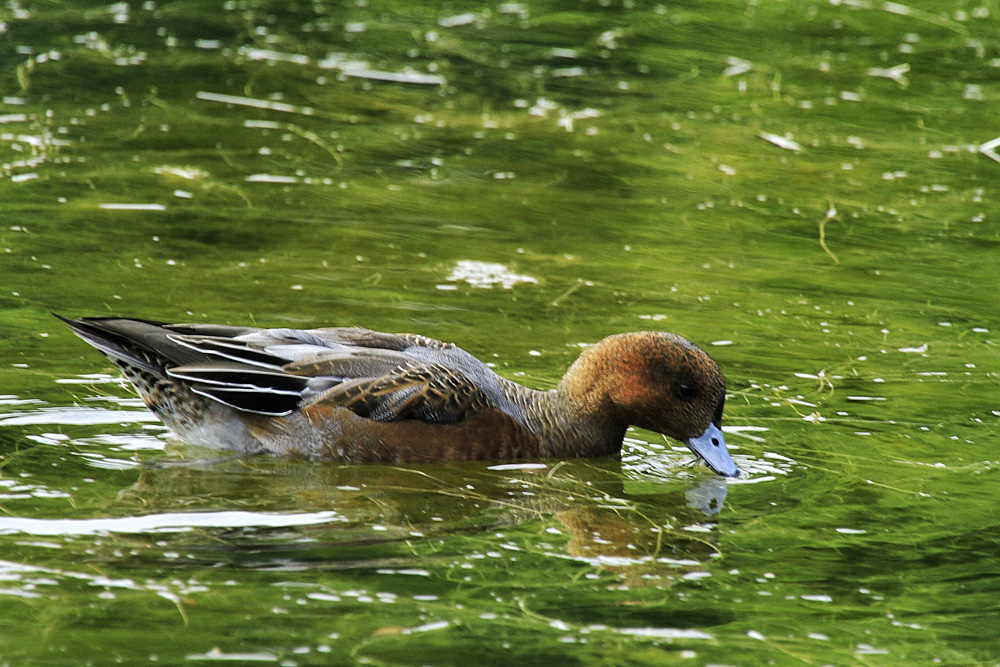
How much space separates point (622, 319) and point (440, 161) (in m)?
3.81

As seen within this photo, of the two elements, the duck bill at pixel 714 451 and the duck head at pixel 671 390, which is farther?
the duck head at pixel 671 390

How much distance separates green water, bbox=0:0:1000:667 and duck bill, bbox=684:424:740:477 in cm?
9

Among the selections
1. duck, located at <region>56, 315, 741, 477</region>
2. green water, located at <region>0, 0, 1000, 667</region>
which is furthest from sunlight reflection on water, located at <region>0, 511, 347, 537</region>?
duck, located at <region>56, 315, 741, 477</region>

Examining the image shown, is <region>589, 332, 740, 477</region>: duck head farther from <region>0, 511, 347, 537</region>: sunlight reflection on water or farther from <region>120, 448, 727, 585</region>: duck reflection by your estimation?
<region>0, 511, 347, 537</region>: sunlight reflection on water

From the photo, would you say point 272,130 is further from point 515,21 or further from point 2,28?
point 515,21

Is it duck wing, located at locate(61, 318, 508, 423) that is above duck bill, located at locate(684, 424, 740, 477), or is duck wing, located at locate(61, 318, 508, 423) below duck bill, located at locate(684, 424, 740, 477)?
above

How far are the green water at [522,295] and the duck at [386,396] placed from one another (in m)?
0.15

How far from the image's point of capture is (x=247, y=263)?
9.20 metres

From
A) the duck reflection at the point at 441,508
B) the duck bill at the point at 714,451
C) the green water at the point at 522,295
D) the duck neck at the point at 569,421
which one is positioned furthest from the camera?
the duck neck at the point at 569,421

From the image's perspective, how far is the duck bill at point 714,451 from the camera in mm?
6430

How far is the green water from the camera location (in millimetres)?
5039

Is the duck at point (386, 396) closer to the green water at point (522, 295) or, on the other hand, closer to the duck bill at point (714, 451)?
the duck bill at point (714, 451)

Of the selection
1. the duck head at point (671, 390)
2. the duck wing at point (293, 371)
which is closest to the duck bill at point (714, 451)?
the duck head at point (671, 390)

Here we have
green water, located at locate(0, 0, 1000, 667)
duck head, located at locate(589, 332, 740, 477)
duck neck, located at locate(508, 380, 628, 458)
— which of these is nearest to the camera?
green water, located at locate(0, 0, 1000, 667)
